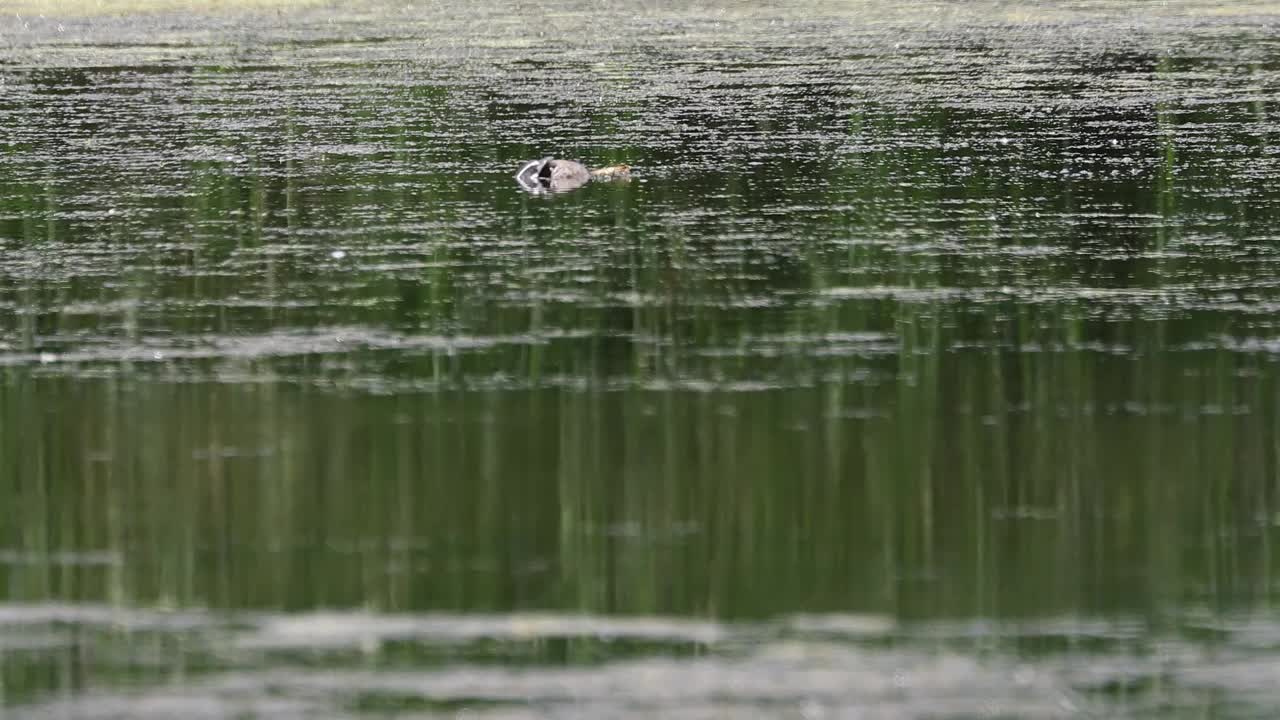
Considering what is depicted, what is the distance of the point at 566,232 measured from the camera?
14.1 meters

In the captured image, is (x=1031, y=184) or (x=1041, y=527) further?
(x=1031, y=184)

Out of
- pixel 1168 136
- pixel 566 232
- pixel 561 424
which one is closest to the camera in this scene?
pixel 561 424

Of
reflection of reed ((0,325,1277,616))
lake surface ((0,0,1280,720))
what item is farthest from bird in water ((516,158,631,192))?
reflection of reed ((0,325,1277,616))

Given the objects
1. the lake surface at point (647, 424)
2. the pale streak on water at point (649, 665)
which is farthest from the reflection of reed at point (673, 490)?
the pale streak on water at point (649, 665)

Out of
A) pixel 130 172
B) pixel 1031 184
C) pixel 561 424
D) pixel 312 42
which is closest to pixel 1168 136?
pixel 1031 184

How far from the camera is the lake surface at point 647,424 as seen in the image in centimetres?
601

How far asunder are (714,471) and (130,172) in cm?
1017

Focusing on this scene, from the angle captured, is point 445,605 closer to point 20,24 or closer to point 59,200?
point 59,200

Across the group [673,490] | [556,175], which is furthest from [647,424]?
[556,175]

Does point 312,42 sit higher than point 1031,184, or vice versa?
point 312,42

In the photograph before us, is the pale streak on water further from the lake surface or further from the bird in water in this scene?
the bird in water

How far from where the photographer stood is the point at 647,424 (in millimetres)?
8773

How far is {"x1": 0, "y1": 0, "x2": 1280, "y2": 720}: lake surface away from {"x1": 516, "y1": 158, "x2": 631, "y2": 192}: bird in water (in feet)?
0.79

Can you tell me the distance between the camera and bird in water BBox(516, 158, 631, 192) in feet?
53.4
